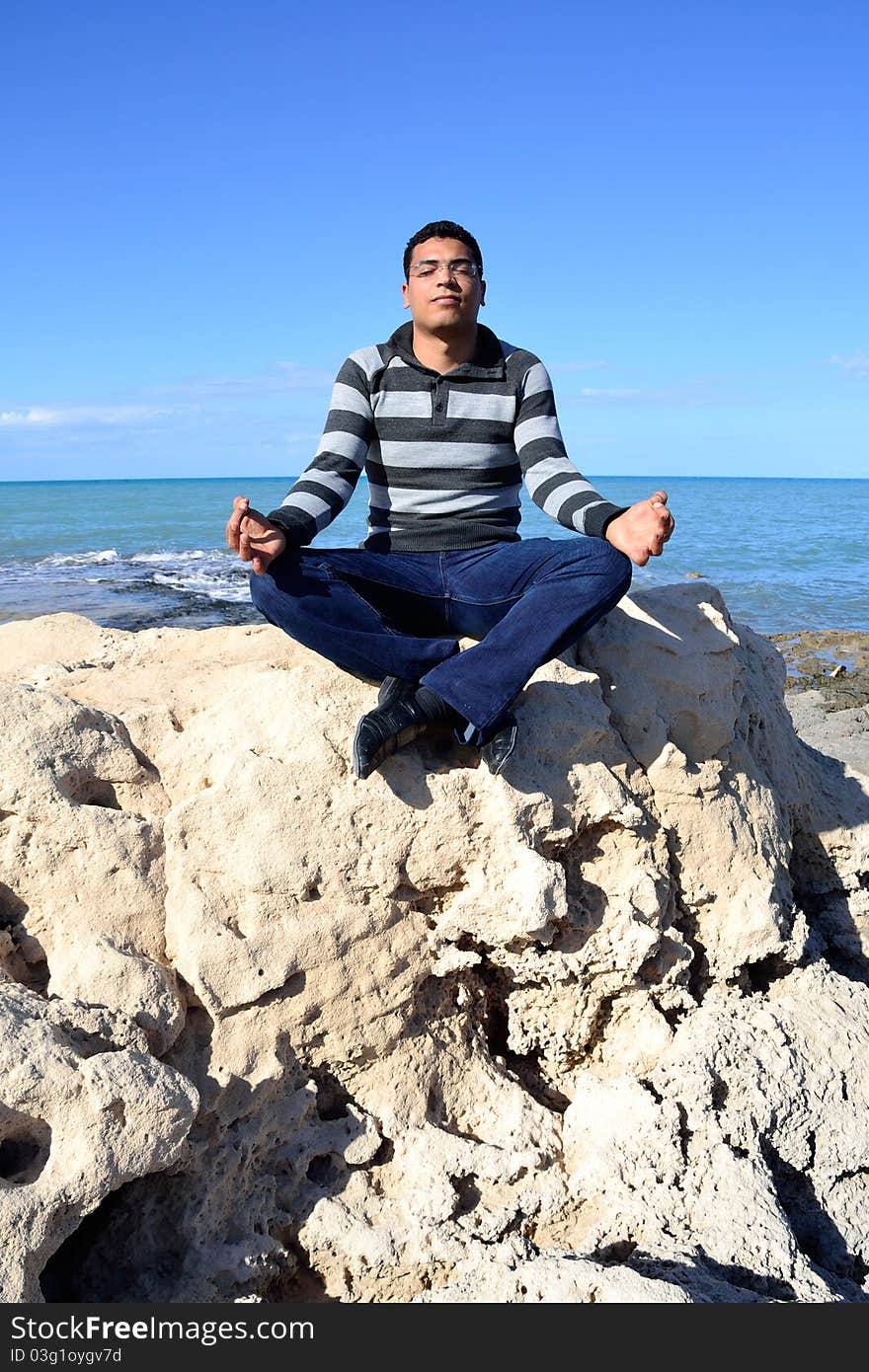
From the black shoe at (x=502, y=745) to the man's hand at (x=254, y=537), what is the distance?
0.84m

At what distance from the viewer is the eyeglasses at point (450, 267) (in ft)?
11.0

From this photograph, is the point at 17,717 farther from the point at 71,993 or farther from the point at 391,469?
the point at 391,469

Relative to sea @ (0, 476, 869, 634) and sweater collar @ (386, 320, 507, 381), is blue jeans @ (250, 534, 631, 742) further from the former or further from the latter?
sea @ (0, 476, 869, 634)

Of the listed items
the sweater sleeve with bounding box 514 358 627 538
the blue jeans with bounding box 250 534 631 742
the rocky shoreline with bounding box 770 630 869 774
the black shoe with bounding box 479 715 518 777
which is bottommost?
the rocky shoreline with bounding box 770 630 869 774

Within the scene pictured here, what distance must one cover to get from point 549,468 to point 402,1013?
1765mm

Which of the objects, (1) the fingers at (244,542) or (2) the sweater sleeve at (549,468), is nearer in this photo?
(1) the fingers at (244,542)

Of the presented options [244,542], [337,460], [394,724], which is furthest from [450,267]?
[394,724]

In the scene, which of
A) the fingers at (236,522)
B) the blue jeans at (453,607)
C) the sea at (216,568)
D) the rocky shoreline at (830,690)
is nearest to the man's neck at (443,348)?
the blue jeans at (453,607)

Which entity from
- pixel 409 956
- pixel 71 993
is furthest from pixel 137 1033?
pixel 409 956

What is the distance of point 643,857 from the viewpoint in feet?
10.5

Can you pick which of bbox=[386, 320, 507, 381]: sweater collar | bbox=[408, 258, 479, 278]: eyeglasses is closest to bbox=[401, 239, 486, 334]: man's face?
bbox=[408, 258, 479, 278]: eyeglasses

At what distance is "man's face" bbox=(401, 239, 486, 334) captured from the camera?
336 cm

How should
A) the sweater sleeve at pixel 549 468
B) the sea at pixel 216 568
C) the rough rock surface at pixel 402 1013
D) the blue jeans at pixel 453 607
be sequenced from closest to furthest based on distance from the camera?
the rough rock surface at pixel 402 1013 < the blue jeans at pixel 453 607 < the sweater sleeve at pixel 549 468 < the sea at pixel 216 568

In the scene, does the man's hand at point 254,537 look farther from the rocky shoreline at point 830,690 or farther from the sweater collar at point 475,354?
the rocky shoreline at point 830,690
